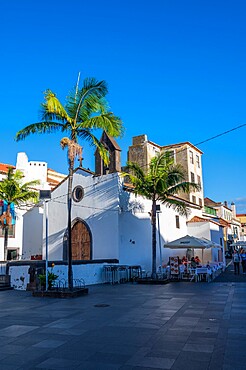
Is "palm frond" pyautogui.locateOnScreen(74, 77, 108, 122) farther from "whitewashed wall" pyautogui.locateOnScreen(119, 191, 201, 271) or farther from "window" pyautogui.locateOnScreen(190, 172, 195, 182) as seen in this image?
"window" pyautogui.locateOnScreen(190, 172, 195, 182)

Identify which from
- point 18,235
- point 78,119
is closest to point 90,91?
point 78,119

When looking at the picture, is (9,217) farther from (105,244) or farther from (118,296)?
(118,296)

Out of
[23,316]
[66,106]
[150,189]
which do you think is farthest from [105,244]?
[23,316]

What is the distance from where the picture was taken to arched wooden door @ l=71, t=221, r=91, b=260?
24547 millimetres

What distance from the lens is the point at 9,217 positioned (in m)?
28.0

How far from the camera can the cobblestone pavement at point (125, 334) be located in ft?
18.5

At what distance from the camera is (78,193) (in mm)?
26172

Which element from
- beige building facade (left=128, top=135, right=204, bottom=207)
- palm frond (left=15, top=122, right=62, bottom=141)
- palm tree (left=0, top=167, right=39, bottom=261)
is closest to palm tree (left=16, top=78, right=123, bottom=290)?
palm frond (left=15, top=122, right=62, bottom=141)

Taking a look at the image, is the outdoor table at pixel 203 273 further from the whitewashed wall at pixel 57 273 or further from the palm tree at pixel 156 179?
the whitewashed wall at pixel 57 273

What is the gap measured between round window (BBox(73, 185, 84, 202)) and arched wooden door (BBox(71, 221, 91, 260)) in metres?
1.78

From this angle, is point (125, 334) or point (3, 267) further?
point (3, 267)

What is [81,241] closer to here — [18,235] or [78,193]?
[78,193]

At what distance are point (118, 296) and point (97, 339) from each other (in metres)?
7.07

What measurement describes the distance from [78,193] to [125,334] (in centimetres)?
1917
